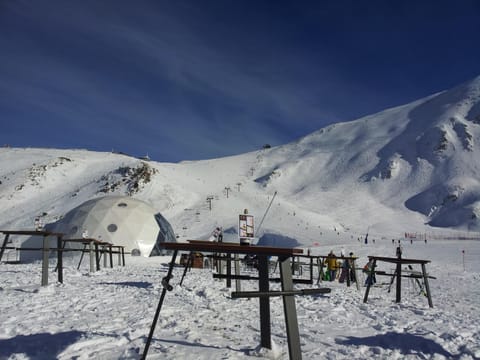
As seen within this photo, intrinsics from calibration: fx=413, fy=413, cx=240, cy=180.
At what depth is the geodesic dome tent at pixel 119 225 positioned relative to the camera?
30.8 m

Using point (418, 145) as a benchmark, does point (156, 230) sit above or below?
below

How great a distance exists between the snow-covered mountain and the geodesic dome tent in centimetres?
1729

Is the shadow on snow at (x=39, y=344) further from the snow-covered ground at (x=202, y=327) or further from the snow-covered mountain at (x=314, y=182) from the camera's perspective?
the snow-covered mountain at (x=314, y=182)

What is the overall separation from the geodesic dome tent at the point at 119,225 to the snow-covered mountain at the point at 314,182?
17.3 m

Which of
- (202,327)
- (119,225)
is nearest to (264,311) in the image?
(202,327)

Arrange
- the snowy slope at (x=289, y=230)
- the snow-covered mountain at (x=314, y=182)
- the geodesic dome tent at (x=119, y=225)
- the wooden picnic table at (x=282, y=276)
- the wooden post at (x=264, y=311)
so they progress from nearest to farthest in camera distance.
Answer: the wooden picnic table at (x=282, y=276), the wooden post at (x=264, y=311), the snowy slope at (x=289, y=230), the geodesic dome tent at (x=119, y=225), the snow-covered mountain at (x=314, y=182)

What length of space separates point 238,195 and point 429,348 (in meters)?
70.0

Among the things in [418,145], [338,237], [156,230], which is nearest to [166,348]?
[156,230]

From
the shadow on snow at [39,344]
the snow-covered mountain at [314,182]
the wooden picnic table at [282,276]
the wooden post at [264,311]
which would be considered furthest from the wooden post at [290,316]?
the snow-covered mountain at [314,182]

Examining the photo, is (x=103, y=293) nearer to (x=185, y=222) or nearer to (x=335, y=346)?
(x=335, y=346)

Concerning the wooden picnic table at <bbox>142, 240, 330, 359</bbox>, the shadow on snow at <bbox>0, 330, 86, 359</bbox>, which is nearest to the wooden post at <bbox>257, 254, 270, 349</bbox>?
the wooden picnic table at <bbox>142, 240, 330, 359</bbox>

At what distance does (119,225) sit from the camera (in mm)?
31688

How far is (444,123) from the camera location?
102 metres

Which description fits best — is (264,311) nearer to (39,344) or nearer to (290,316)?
(290,316)
